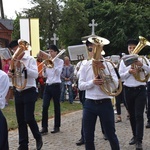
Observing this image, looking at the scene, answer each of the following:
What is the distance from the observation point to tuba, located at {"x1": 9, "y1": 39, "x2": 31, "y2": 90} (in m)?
6.00

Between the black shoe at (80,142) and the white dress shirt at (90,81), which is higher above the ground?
the white dress shirt at (90,81)

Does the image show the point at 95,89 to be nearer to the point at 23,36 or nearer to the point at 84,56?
the point at 84,56

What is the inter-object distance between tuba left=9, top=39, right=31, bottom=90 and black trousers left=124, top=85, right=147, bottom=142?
72.3 inches

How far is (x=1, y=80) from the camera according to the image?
4.09 meters

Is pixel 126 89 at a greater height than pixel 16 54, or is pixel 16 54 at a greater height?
pixel 16 54

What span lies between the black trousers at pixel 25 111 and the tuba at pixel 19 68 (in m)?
0.16

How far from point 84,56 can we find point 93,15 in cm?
2482

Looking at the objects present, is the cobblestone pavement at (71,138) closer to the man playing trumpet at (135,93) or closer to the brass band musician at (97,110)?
the man playing trumpet at (135,93)

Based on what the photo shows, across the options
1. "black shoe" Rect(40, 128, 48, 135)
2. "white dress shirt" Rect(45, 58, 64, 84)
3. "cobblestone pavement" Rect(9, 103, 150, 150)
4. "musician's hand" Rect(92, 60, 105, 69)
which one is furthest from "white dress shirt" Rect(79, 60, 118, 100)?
"black shoe" Rect(40, 128, 48, 135)

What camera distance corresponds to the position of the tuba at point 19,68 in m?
6.00

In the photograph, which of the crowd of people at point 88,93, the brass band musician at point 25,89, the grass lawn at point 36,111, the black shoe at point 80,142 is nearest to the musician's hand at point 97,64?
the crowd of people at point 88,93

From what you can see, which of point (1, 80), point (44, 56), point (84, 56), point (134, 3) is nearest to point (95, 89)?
point (1, 80)

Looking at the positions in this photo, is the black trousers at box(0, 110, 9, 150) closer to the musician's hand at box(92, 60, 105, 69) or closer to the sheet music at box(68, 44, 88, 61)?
the musician's hand at box(92, 60, 105, 69)

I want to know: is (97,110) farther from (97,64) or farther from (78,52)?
(78,52)
